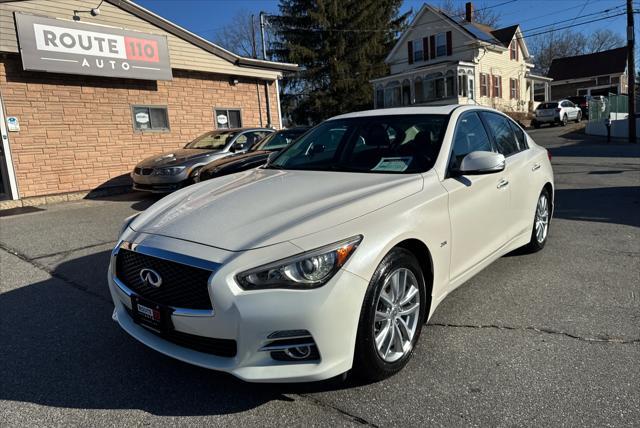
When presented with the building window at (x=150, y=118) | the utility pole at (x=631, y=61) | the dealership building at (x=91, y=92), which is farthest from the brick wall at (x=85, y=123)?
the utility pole at (x=631, y=61)

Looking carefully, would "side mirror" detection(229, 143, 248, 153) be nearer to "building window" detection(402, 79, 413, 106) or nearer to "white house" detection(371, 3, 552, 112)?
"white house" detection(371, 3, 552, 112)

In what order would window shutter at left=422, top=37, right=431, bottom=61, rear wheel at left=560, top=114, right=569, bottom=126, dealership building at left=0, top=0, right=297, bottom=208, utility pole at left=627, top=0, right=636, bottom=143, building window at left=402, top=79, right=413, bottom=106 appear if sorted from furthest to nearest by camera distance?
building window at left=402, top=79, right=413, bottom=106 → window shutter at left=422, top=37, right=431, bottom=61 → rear wheel at left=560, top=114, right=569, bottom=126 → utility pole at left=627, top=0, right=636, bottom=143 → dealership building at left=0, top=0, right=297, bottom=208

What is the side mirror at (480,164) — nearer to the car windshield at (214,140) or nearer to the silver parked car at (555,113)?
the car windshield at (214,140)

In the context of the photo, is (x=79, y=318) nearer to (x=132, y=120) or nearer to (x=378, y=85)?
(x=132, y=120)

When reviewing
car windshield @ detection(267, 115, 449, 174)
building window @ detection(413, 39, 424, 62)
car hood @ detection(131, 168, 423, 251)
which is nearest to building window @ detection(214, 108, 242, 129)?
car windshield @ detection(267, 115, 449, 174)

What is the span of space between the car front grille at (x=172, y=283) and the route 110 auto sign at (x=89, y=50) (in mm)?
9820

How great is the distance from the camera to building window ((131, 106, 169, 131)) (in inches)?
508

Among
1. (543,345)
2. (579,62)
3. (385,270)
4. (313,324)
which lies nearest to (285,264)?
(313,324)

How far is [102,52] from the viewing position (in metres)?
11.6

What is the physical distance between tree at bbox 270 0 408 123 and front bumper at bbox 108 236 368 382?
35825 mm

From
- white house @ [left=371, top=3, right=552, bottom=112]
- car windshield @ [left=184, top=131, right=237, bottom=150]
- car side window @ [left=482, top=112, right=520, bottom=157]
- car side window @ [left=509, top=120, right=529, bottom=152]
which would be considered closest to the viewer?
car side window @ [left=482, top=112, right=520, bottom=157]

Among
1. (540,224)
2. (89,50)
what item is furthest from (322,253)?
(89,50)

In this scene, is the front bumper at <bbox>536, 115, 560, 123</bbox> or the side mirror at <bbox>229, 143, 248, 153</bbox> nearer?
the side mirror at <bbox>229, 143, 248, 153</bbox>

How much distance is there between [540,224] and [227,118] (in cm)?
1187
